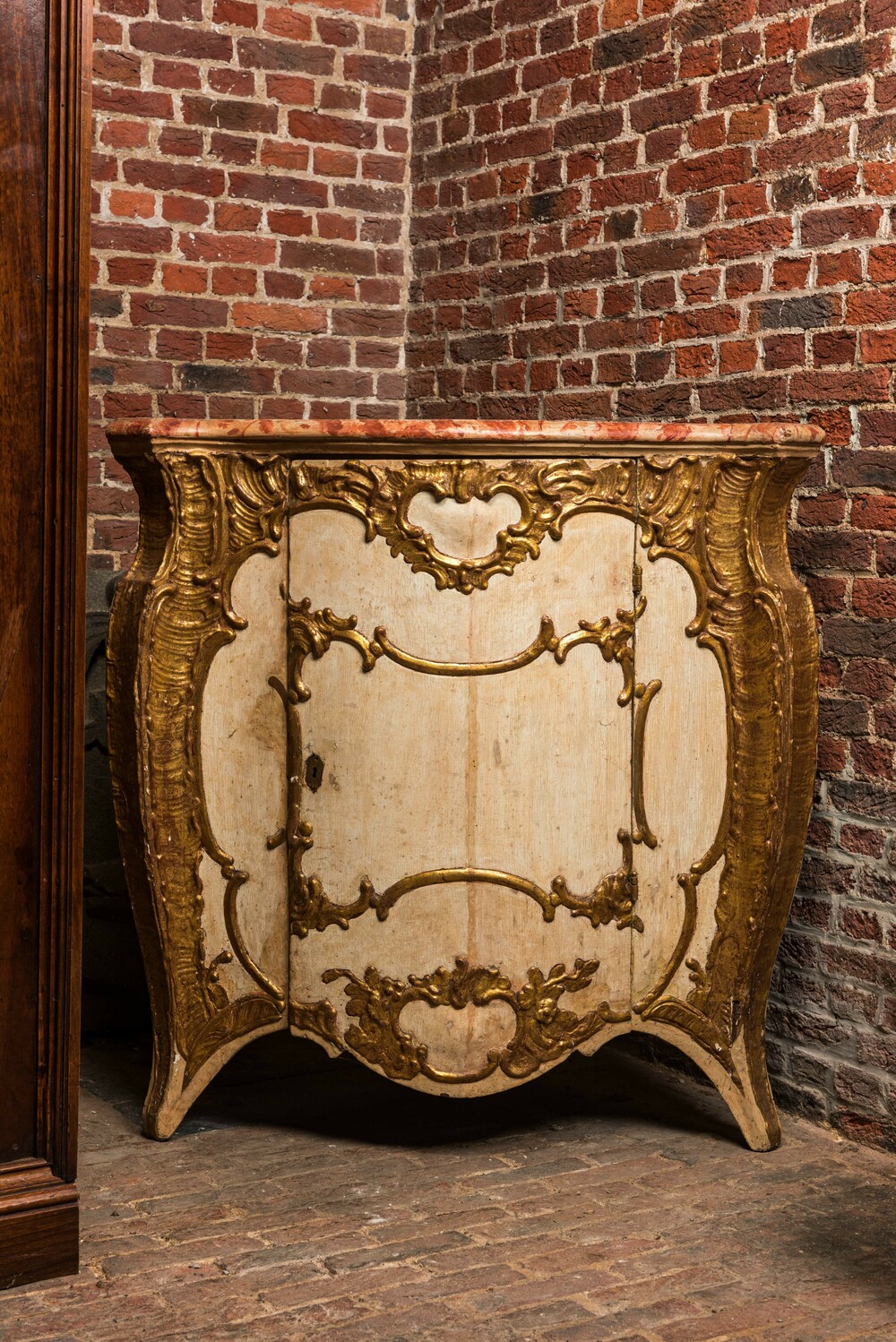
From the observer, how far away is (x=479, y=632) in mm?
2875

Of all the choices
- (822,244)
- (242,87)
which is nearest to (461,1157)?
(822,244)

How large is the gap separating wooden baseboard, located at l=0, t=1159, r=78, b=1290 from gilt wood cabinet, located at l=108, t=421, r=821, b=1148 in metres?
0.56

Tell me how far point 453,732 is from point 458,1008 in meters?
0.51

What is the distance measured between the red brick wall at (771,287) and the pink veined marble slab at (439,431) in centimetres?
38

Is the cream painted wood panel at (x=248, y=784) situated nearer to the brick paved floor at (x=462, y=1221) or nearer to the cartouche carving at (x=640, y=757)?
the brick paved floor at (x=462, y=1221)

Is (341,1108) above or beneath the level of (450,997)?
beneath

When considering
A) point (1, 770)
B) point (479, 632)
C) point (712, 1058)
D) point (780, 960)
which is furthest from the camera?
point (780, 960)

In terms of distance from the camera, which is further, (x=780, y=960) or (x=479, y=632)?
(x=780, y=960)

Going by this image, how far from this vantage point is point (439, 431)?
9.14ft

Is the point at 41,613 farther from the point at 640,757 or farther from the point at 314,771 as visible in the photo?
the point at 640,757

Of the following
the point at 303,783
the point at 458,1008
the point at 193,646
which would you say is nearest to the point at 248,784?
the point at 303,783

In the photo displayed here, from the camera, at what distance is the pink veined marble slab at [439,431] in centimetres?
279

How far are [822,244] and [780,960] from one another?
4.84ft

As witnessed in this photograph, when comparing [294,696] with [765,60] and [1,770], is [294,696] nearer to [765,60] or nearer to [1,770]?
[1,770]
